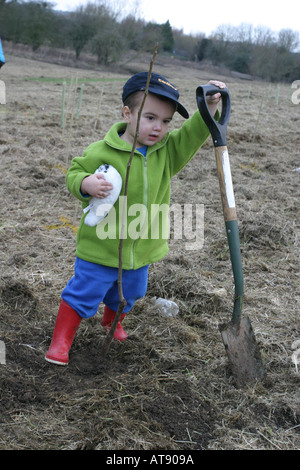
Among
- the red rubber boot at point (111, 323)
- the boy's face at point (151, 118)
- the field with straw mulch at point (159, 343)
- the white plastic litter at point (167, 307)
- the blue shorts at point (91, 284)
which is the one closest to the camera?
the field with straw mulch at point (159, 343)

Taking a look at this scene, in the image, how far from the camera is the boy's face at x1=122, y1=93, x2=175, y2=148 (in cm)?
210

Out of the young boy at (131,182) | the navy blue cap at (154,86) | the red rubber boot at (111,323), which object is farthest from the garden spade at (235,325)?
the red rubber boot at (111,323)

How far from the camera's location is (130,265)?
222 centimetres

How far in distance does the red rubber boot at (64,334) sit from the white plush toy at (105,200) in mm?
486

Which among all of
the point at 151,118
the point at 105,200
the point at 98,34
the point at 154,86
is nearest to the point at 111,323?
the point at 105,200

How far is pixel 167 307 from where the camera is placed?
290 centimetres

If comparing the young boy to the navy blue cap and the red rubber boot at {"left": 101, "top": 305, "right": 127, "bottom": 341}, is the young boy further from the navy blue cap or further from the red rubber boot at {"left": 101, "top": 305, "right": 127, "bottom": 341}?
the red rubber boot at {"left": 101, "top": 305, "right": 127, "bottom": 341}

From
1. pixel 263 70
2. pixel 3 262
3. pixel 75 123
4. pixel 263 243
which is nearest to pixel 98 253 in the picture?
pixel 3 262

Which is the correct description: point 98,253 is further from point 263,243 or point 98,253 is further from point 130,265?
point 263,243

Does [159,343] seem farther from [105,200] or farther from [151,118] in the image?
[151,118]

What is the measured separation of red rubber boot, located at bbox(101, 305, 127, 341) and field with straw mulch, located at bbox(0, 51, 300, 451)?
0.05m

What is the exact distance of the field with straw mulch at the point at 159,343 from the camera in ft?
6.12

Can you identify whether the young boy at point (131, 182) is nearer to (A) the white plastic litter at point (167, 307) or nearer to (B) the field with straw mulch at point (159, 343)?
(B) the field with straw mulch at point (159, 343)
